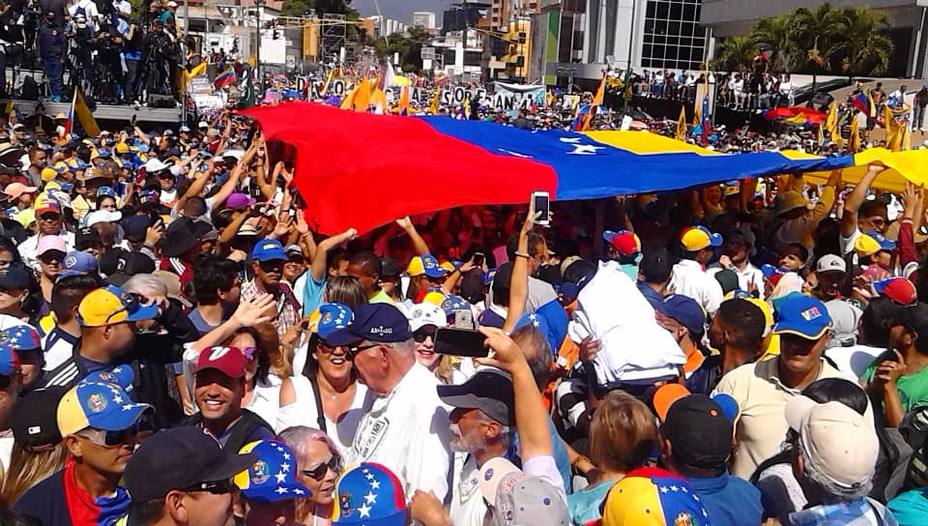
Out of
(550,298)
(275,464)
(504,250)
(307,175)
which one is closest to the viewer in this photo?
(275,464)

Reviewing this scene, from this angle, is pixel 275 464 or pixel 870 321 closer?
pixel 275 464

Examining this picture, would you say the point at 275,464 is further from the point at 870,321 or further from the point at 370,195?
the point at 370,195

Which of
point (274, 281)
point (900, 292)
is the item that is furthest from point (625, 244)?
point (274, 281)

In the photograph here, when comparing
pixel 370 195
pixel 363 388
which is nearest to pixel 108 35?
pixel 370 195

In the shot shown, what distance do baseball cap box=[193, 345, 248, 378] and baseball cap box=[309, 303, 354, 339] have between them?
1.02 ft

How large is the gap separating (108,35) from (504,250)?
12451mm

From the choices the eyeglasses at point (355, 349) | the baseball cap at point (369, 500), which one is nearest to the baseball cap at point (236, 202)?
the eyeglasses at point (355, 349)

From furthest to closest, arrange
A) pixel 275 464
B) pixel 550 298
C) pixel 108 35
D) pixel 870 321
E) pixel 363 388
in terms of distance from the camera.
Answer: pixel 108 35, pixel 550 298, pixel 870 321, pixel 363 388, pixel 275 464

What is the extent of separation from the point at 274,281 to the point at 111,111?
13.3 metres

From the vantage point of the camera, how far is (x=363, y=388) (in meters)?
3.37

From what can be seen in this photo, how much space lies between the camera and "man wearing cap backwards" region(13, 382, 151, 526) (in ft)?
8.33

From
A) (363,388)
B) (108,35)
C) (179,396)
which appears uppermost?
(108,35)

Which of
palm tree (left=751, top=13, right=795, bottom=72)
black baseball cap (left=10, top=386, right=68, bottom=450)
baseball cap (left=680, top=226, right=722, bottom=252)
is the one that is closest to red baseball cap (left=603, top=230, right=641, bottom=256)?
baseball cap (left=680, top=226, right=722, bottom=252)

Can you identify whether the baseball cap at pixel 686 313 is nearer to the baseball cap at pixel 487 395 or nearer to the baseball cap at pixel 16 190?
the baseball cap at pixel 487 395
